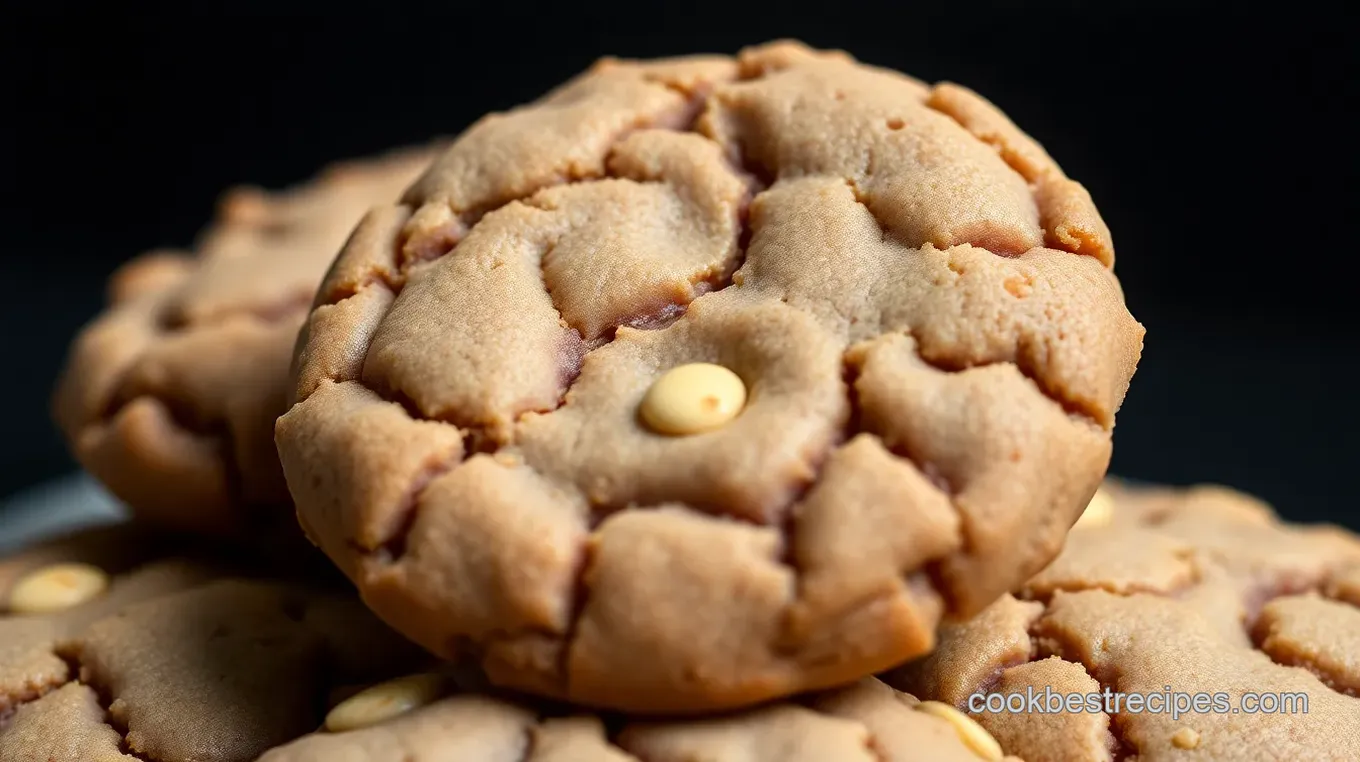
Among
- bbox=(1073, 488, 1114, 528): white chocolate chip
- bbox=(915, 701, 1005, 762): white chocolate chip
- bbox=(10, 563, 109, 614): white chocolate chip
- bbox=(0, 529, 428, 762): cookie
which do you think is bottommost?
bbox=(10, 563, 109, 614): white chocolate chip

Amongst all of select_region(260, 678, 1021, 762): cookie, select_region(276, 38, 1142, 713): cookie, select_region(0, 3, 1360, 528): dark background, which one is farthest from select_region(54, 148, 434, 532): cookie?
select_region(0, 3, 1360, 528): dark background

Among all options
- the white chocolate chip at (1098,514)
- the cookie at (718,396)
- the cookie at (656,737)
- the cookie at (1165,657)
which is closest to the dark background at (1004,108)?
the white chocolate chip at (1098,514)

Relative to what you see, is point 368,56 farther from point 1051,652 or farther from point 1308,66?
point 1051,652

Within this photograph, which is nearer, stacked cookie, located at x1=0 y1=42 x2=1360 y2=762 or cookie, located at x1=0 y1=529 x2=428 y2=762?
stacked cookie, located at x1=0 y1=42 x2=1360 y2=762

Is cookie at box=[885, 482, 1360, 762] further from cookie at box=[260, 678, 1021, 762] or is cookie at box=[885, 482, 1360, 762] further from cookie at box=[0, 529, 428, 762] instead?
cookie at box=[0, 529, 428, 762]

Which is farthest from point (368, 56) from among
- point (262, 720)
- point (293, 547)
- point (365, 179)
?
point (262, 720)

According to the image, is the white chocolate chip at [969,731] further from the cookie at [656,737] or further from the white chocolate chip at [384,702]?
the white chocolate chip at [384,702]
